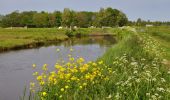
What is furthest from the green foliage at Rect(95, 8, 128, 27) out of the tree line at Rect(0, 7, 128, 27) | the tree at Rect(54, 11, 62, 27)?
the tree at Rect(54, 11, 62, 27)

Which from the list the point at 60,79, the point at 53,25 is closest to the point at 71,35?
the point at 53,25

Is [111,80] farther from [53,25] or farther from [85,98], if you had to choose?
[53,25]

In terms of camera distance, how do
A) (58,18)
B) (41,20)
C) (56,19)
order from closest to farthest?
1. (41,20)
2. (58,18)
3. (56,19)

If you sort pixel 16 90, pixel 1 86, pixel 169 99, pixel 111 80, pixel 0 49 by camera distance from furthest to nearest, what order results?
pixel 0 49 → pixel 1 86 → pixel 16 90 → pixel 111 80 → pixel 169 99

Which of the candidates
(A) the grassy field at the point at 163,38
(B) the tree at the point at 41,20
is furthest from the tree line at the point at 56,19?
(A) the grassy field at the point at 163,38

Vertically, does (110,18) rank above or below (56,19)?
above

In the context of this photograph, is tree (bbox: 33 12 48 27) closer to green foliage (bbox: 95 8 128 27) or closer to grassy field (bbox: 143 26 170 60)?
green foliage (bbox: 95 8 128 27)

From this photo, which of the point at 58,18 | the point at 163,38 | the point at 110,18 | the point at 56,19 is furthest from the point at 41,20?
the point at 163,38

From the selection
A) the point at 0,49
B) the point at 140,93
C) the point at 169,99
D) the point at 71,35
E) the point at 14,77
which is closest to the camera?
the point at 169,99

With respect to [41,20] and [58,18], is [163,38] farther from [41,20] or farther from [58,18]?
[58,18]

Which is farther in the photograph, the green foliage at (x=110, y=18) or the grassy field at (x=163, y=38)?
the green foliage at (x=110, y=18)

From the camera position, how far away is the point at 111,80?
10766 mm

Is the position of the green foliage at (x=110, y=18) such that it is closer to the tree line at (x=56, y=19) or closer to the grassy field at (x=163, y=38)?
the tree line at (x=56, y=19)

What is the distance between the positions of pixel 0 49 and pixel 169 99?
36.8 meters
